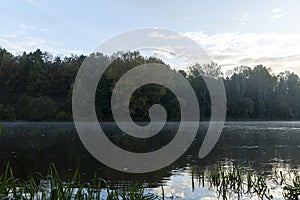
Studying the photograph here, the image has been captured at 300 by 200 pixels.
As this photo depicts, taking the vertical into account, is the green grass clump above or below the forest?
below

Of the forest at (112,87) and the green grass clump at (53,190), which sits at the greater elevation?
the forest at (112,87)

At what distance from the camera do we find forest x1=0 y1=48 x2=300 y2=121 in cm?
6344

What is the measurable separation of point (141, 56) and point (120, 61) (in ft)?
18.6

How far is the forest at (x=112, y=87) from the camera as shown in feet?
208

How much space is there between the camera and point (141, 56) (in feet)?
239

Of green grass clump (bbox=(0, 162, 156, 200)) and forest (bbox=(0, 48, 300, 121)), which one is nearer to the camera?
green grass clump (bbox=(0, 162, 156, 200))

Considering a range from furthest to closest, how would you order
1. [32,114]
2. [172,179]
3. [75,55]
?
[75,55]
[32,114]
[172,179]

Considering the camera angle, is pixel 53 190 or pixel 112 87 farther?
pixel 112 87

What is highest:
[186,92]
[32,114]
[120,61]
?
[120,61]

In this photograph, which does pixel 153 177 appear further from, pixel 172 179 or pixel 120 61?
pixel 120 61

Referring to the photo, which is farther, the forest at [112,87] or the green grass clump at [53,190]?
the forest at [112,87]

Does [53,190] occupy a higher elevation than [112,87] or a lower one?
lower

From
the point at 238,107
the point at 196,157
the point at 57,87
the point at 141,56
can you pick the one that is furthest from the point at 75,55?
the point at 196,157

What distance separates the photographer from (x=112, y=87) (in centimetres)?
6562
